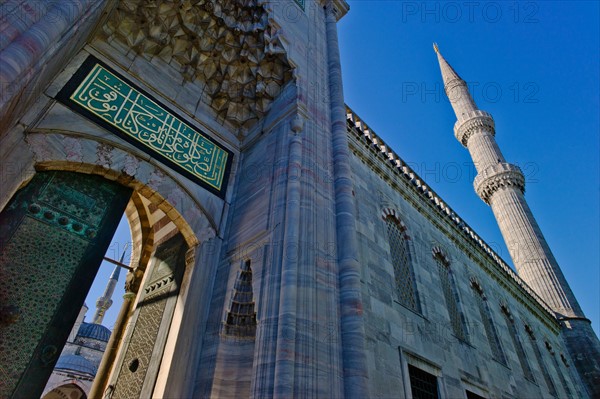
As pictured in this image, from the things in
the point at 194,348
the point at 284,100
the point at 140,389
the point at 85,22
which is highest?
the point at 284,100

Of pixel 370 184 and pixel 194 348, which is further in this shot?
pixel 370 184

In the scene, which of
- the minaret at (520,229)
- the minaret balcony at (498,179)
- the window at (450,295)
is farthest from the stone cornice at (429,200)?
the minaret balcony at (498,179)

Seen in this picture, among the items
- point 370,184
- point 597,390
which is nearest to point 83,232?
point 370,184

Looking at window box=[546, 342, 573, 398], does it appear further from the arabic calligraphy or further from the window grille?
the arabic calligraphy

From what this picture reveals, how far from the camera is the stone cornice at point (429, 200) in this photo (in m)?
A: 7.44

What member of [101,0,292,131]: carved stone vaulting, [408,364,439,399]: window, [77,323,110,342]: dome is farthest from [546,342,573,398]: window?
[77,323,110,342]: dome

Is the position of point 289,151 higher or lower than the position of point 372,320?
higher

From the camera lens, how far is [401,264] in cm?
666

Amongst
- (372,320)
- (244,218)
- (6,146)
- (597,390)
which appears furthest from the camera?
(597,390)

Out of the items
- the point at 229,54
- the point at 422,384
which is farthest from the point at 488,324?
the point at 229,54

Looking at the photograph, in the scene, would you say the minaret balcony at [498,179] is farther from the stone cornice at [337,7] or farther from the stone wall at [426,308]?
the stone cornice at [337,7]

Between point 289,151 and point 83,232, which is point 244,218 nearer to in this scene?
point 289,151

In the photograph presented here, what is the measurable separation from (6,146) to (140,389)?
8.41 feet

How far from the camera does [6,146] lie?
3082 millimetres
